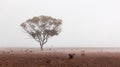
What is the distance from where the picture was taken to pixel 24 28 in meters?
92.7

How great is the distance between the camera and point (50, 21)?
91.3m

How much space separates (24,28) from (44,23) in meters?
5.96

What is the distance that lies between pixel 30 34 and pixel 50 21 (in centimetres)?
712

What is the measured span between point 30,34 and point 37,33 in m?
2.46
